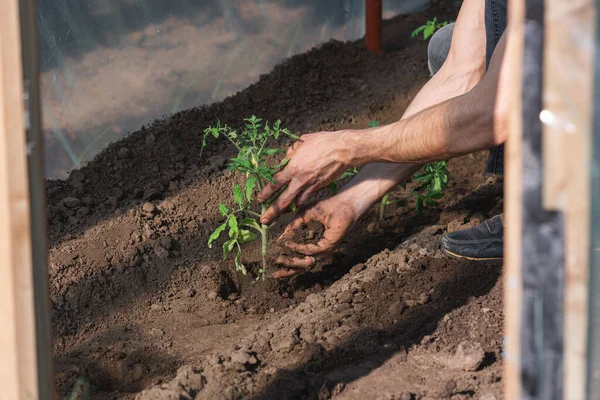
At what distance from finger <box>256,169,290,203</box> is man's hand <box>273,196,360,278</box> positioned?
0.19m

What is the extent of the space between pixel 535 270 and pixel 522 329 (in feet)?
0.35

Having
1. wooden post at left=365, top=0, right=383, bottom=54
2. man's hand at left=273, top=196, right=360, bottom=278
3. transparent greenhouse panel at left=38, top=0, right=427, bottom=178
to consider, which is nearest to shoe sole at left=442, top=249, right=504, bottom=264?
man's hand at left=273, top=196, right=360, bottom=278

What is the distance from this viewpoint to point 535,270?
1.22m

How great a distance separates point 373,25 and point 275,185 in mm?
2821

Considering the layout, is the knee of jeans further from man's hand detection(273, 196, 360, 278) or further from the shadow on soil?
the shadow on soil

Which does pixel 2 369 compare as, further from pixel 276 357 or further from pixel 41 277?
pixel 276 357

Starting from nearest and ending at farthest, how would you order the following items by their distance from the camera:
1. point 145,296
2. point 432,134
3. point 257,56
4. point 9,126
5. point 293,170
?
point 9,126 → point 432,134 → point 293,170 → point 145,296 → point 257,56

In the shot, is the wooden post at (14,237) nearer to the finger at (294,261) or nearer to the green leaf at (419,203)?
the finger at (294,261)

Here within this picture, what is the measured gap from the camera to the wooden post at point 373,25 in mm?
5215

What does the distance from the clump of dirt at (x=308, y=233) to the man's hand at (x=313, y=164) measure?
0.47m

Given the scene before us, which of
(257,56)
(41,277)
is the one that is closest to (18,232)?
(41,277)

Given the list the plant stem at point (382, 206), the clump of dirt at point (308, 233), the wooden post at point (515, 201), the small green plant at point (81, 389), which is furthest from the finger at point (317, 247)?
the wooden post at point (515, 201)

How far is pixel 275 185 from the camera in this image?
282 cm

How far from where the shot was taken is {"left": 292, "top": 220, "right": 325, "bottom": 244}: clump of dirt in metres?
3.32
